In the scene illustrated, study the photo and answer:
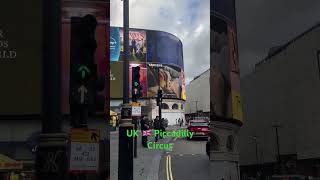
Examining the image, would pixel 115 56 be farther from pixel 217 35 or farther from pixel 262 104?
pixel 217 35

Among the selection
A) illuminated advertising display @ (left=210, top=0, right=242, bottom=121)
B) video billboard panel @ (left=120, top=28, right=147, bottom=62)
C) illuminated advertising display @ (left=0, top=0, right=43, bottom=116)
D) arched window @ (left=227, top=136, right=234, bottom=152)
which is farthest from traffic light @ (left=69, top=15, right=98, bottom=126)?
video billboard panel @ (left=120, top=28, right=147, bottom=62)

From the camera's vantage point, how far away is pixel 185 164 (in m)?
30.5

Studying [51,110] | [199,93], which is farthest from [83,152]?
[199,93]

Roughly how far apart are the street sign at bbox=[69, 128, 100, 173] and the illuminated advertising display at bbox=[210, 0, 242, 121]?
43521 mm

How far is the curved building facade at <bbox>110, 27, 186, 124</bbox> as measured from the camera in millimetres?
123938

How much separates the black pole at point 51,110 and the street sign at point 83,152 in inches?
23.1

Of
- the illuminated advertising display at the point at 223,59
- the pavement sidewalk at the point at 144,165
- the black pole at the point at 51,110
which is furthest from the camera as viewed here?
the illuminated advertising display at the point at 223,59

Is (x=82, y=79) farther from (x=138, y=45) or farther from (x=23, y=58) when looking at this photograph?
(x=138, y=45)

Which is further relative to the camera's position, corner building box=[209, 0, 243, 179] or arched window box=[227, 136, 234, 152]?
corner building box=[209, 0, 243, 179]

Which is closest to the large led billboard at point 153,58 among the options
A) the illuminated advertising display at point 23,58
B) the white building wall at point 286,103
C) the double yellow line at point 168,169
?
the white building wall at point 286,103

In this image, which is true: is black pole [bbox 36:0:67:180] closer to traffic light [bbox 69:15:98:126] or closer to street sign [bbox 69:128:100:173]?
traffic light [bbox 69:15:98:126]

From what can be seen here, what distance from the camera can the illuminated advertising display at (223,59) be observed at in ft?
171

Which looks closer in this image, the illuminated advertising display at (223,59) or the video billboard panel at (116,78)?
the illuminated advertising display at (223,59)

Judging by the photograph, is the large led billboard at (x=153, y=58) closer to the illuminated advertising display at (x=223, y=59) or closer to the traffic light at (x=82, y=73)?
the illuminated advertising display at (x=223, y=59)
